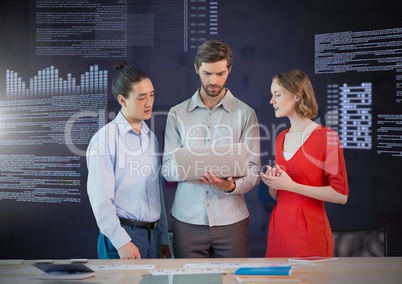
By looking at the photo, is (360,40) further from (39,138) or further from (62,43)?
(39,138)

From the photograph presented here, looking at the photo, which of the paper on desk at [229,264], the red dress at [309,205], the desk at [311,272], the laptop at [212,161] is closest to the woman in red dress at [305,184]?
the red dress at [309,205]

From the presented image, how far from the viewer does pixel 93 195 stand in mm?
2861

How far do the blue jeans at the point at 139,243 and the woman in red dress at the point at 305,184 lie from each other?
0.69m

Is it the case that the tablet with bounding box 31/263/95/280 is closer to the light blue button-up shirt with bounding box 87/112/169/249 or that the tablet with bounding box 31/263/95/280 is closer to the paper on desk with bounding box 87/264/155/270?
the paper on desk with bounding box 87/264/155/270

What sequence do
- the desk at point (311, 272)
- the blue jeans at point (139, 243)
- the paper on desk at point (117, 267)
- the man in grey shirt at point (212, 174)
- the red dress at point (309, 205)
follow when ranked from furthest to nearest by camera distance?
1. the man in grey shirt at point (212, 174)
2. the blue jeans at point (139, 243)
3. the red dress at point (309, 205)
4. the paper on desk at point (117, 267)
5. the desk at point (311, 272)

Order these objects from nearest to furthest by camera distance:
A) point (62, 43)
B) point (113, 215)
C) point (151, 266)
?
point (151, 266)
point (113, 215)
point (62, 43)

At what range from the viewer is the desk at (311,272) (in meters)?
2.08

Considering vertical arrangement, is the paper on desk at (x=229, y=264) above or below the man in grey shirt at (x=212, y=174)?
below

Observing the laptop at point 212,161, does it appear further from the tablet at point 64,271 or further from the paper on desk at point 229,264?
the tablet at point 64,271

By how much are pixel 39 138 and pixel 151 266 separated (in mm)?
1968

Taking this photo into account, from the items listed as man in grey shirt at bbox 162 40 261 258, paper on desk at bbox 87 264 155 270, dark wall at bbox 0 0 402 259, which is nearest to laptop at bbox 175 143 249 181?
man in grey shirt at bbox 162 40 261 258

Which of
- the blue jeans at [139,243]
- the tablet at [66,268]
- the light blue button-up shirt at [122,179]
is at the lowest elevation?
the blue jeans at [139,243]

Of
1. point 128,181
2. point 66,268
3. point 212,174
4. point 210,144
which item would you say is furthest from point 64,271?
point 210,144

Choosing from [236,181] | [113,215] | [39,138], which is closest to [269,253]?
[236,181]
